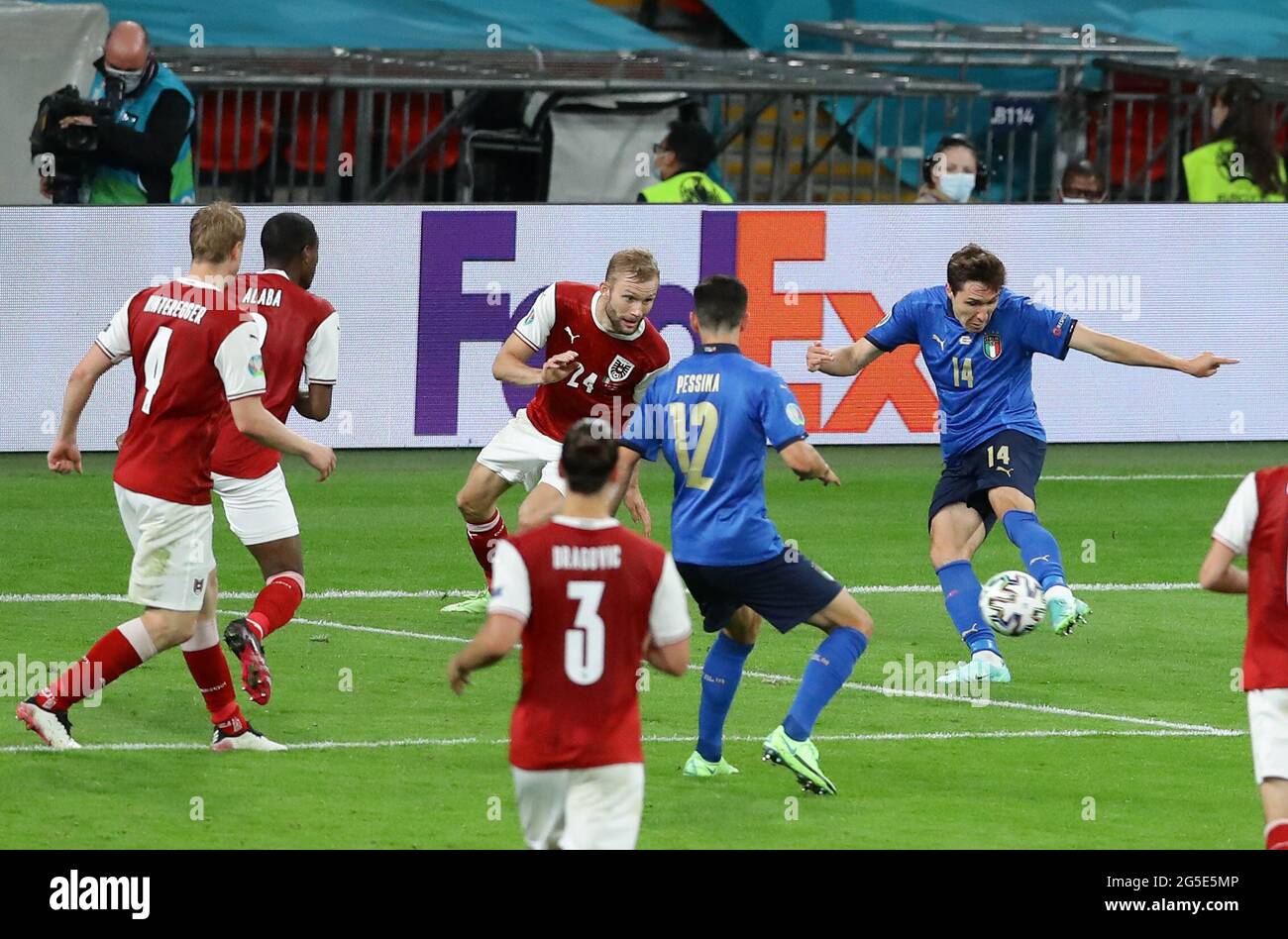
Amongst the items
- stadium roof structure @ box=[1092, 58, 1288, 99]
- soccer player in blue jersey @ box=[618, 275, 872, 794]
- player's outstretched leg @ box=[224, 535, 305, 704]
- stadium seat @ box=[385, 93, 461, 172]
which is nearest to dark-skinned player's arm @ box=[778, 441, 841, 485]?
soccer player in blue jersey @ box=[618, 275, 872, 794]

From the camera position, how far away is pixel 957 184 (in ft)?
60.4

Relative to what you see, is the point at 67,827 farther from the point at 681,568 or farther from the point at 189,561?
the point at 681,568

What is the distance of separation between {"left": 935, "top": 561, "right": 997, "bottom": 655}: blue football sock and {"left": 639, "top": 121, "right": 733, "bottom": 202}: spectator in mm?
6392

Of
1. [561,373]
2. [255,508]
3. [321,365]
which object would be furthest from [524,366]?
[255,508]

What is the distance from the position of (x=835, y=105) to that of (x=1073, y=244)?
3977 mm

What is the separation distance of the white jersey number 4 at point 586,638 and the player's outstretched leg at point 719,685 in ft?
8.63

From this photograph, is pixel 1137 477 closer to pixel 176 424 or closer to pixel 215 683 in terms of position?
pixel 215 683

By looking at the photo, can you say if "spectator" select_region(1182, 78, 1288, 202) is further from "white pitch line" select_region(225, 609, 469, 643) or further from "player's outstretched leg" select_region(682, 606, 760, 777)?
"player's outstretched leg" select_region(682, 606, 760, 777)

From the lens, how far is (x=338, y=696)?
1105 cm

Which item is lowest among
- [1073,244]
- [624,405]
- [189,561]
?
[189,561]

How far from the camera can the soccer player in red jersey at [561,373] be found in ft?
37.5

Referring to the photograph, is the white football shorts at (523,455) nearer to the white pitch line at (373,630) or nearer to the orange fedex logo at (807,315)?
the white pitch line at (373,630)

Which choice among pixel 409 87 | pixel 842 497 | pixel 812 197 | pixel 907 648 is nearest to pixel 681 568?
pixel 907 648

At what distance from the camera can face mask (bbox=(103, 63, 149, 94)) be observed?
1725 cm
